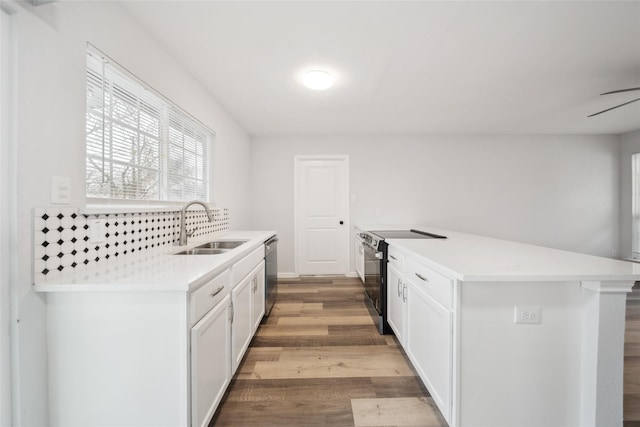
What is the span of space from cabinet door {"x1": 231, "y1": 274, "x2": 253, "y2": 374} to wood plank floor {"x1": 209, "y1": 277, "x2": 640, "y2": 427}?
0.63 feet

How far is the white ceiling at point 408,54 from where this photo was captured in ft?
5.24

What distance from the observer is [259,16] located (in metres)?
1.62

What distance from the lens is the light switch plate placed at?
44.3 inches

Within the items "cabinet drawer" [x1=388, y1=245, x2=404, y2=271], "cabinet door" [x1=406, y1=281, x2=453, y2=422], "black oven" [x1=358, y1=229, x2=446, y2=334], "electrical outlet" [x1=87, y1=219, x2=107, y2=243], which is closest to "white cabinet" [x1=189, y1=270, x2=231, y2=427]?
"electrical outlet" [x1=87, y1=219, x2=107, y2=243]

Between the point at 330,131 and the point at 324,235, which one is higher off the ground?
the point at 330,131

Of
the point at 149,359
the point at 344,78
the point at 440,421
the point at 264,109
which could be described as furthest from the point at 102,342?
the point at 264,109

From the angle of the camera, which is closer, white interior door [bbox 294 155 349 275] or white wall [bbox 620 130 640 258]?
white wall [bbox 620 130 640 258]

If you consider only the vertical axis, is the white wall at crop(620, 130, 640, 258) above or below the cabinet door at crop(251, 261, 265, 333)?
above

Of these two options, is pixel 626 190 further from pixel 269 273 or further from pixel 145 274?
pixel 145 274

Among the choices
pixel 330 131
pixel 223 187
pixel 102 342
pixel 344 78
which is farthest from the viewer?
pixel 330 131

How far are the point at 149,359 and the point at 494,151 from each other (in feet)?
17.1

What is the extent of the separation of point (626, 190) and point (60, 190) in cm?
710

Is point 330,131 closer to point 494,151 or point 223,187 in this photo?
point 223,187

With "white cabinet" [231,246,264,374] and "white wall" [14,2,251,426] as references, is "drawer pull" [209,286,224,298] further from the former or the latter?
"white wall" [14,2,251,426]
